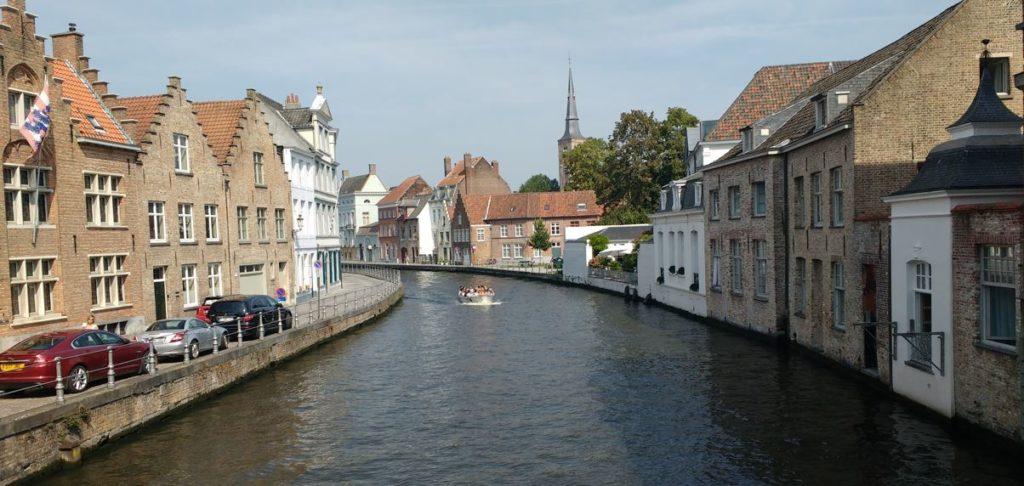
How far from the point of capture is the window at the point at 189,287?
31.1 m

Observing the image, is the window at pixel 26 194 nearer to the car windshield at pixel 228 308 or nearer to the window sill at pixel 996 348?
the car windshield at pixel 228 308

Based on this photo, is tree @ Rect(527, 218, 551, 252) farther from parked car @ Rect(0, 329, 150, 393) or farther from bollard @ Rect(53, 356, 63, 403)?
bollard @ Rect(53, 356, 63, 403)

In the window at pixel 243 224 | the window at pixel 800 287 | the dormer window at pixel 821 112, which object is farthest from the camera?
the window at pixel 243 224

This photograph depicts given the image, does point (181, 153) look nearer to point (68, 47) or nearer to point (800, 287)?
point (68, 47)

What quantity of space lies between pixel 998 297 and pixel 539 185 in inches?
6306

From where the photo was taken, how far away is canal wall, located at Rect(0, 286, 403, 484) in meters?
13.7

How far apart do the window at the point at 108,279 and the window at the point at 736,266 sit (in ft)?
73.2

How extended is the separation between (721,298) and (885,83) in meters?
14.6

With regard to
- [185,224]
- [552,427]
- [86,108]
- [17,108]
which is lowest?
[552,427]

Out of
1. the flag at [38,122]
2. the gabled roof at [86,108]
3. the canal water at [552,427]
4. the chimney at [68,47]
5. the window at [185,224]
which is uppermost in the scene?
the chimney at [68,47]

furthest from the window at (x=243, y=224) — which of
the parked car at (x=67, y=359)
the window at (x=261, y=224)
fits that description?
the parked car at (x=67, y=359)

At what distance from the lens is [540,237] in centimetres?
9250

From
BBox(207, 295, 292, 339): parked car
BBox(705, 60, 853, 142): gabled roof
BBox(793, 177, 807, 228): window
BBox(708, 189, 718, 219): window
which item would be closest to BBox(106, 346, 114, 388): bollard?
BBox(207, 295, 292, 339): parked car

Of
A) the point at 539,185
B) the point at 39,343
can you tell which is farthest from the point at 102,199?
the point at 539,185
